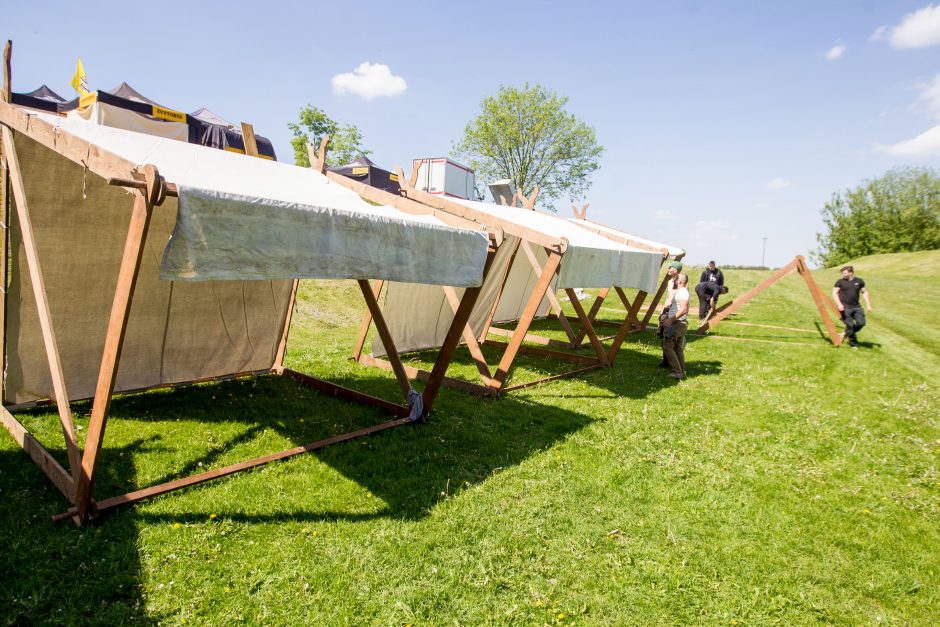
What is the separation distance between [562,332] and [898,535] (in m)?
10.0

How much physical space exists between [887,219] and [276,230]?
217 feet

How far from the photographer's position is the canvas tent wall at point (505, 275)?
23.7 feet

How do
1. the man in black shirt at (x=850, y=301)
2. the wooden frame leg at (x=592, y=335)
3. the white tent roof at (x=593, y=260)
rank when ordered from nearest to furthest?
the white tent roof at (x=593, y=260) → the wooden frame leg at (x=592, y=335) → the man in black shirt at (x=850, y=301)

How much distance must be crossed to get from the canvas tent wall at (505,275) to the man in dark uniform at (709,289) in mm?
6234

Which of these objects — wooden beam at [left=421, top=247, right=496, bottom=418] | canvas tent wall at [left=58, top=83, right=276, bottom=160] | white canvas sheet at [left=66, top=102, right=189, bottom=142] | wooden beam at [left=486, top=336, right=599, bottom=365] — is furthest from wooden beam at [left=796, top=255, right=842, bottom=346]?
white canvas sheet at [left=66, top=102, right=189, bottom=142]

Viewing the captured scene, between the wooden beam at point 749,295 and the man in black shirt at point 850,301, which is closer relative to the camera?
the man in black shirt at point 850,301

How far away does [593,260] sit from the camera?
838cm

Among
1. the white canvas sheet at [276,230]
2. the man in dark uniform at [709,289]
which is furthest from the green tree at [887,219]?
the white canvas sheet at [276,230]

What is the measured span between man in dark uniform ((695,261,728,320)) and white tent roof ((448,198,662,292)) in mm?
6206

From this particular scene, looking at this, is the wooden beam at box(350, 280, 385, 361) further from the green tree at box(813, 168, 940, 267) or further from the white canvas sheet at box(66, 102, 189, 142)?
the green tree at box(813, 168, 940, 267)

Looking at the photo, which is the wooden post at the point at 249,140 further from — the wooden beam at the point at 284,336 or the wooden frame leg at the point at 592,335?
the wooden frame leg at the point at 592,335

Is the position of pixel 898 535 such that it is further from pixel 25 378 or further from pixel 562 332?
pixel 562 332

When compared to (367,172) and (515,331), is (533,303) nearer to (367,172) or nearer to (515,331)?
(515,331)

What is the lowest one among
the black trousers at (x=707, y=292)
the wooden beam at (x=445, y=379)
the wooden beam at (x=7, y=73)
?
the wooden beam at (x=445, y=379)
